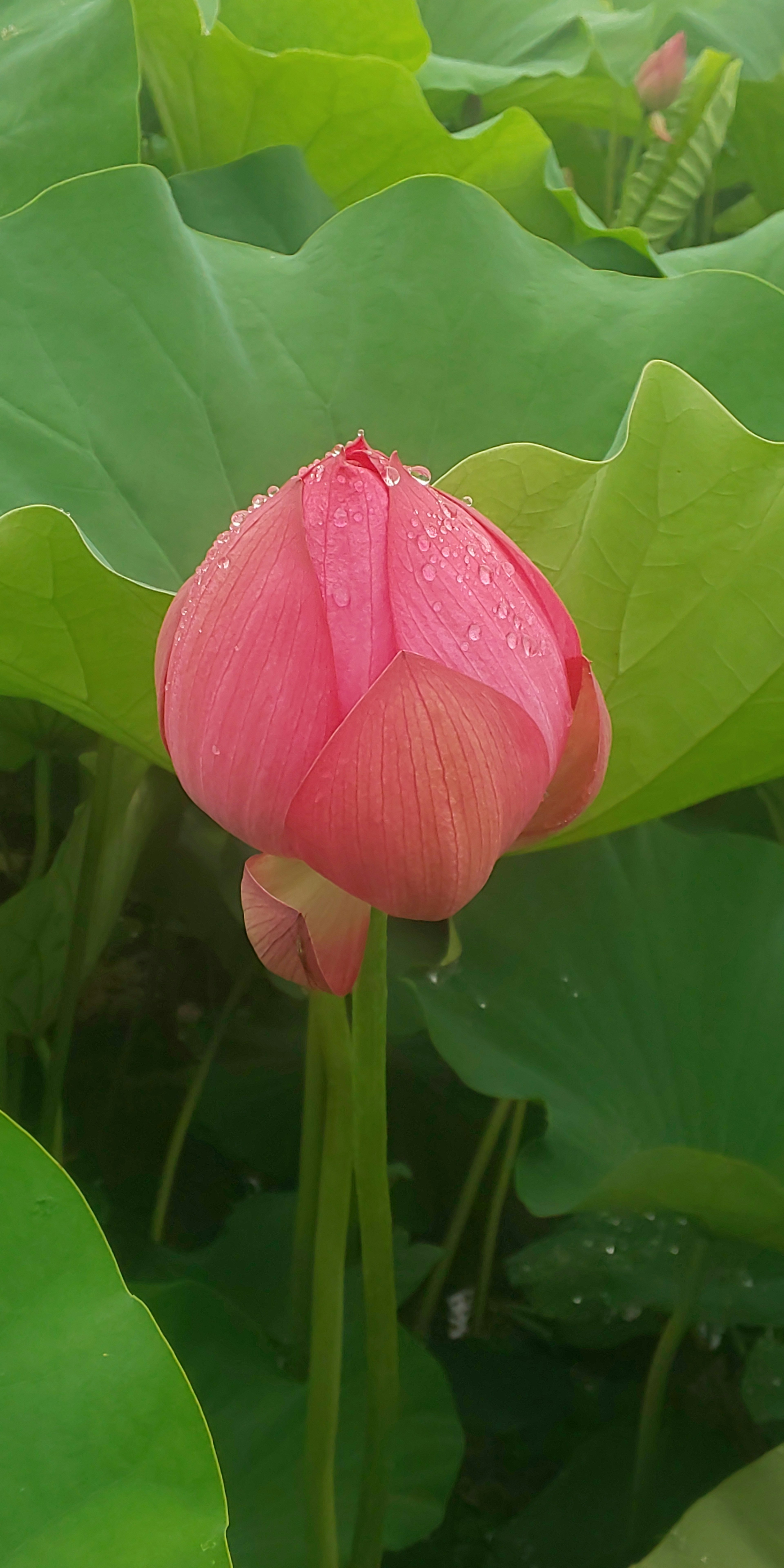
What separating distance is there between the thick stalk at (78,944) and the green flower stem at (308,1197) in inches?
5.4

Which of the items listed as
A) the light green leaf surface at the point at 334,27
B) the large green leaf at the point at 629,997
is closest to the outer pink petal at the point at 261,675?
the large green leaf at the point at 629,997

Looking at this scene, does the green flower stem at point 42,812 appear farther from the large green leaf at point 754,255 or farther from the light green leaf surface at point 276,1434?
the large green leaf at point 754,255

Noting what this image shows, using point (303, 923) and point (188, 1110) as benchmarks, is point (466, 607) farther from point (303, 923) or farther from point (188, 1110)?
point (188, 1110)

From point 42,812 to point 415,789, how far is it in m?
0.51

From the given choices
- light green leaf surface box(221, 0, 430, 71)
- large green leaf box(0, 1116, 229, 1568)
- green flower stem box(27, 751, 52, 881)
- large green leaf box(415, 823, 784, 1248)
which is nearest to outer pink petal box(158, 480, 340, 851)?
large green leaf box(0, 1116, 229, 1568)

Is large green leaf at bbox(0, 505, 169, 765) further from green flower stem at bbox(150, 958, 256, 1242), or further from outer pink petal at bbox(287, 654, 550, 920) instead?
green flower stem at bbox(150, 958, 256, 1242)

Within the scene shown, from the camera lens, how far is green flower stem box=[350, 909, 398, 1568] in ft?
1.38

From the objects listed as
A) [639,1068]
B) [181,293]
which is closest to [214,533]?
[181,293]

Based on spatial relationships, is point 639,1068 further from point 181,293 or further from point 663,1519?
point 181,293

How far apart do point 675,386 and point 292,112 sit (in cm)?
49

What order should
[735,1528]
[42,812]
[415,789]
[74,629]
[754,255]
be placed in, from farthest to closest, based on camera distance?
[42,812] → [754,255] → [735,1528] → [74,629] → [415,789]

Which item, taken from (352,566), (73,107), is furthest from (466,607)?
(73,107)

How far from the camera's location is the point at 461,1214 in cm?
82

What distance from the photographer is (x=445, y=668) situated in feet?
1.06
